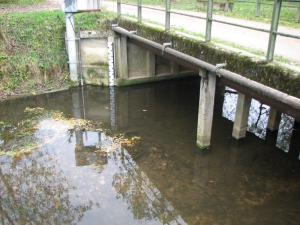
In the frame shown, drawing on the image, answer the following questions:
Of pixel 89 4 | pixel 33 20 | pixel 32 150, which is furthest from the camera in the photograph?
pixel 33 20

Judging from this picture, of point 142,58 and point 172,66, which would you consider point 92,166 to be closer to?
point 142,58

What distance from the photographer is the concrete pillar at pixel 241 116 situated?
7797mm

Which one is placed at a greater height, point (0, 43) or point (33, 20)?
point (33, 20)

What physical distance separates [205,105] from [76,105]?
5639 millimetres

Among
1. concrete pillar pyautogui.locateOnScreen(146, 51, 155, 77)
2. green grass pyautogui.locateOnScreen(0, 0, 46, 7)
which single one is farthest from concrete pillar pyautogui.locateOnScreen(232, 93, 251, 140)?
green grass pyautogui.locateOnScreen(0, 0, 46, 7)

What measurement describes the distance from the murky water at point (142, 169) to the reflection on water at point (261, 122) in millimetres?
35

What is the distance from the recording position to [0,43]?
12086 mm

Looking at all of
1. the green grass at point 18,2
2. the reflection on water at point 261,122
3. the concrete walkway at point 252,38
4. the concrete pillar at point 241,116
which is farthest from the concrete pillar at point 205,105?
the green grass at point 18,2

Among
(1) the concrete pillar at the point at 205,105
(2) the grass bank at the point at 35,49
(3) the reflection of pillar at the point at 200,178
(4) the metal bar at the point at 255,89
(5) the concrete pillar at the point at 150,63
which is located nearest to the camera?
(4) the metal bar at the point at 255,89

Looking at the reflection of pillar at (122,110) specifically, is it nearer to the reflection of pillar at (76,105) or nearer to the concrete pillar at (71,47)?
the reflection of pillar at (76,105)

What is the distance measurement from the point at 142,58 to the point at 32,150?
6803 mm

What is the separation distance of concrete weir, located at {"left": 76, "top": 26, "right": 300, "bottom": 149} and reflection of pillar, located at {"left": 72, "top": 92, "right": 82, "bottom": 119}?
1290mm

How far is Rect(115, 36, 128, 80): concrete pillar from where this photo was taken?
41.0 feet

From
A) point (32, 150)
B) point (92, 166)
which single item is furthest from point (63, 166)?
point (32, 150)
